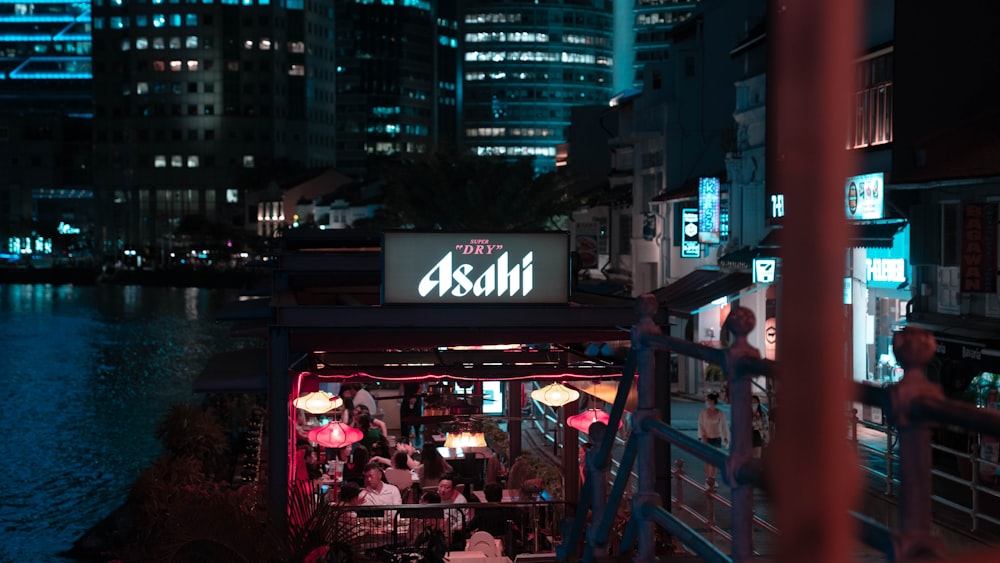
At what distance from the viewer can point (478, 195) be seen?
57.0m

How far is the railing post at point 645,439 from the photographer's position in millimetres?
4648

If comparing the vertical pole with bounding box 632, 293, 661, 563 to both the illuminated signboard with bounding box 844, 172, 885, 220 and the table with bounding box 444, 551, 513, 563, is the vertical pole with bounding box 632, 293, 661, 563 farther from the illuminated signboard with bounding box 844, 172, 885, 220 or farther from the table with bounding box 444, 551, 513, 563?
the illuminated signboard with bounding box 844, 172, 885, 220

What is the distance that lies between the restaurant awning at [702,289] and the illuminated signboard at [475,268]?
18642mm

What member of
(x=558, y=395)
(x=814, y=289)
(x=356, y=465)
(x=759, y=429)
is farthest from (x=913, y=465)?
(x=759, y=429)

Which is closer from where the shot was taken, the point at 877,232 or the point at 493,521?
the point at 493,521

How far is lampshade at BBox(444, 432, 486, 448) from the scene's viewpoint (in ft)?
64.5

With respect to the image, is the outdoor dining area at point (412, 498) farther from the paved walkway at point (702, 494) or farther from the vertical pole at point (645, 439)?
the vertical pole at point (645, 439)

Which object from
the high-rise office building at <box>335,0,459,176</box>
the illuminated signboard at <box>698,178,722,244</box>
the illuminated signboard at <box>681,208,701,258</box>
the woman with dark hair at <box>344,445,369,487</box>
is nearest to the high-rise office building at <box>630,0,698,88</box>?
the high-rise office building at <box>335,0,459,176</box>

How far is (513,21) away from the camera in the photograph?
17525 centimetres

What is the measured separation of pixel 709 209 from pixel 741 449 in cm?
3206

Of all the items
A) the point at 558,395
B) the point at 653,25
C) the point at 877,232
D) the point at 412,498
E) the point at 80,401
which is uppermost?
the point at 653,25

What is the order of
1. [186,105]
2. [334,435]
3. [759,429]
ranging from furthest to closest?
1. [186,105]
2. [759,429]
3. [334,435]

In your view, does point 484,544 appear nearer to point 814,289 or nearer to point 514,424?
point 514,424

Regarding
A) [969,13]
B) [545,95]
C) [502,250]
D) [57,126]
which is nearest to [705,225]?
[969,13]
